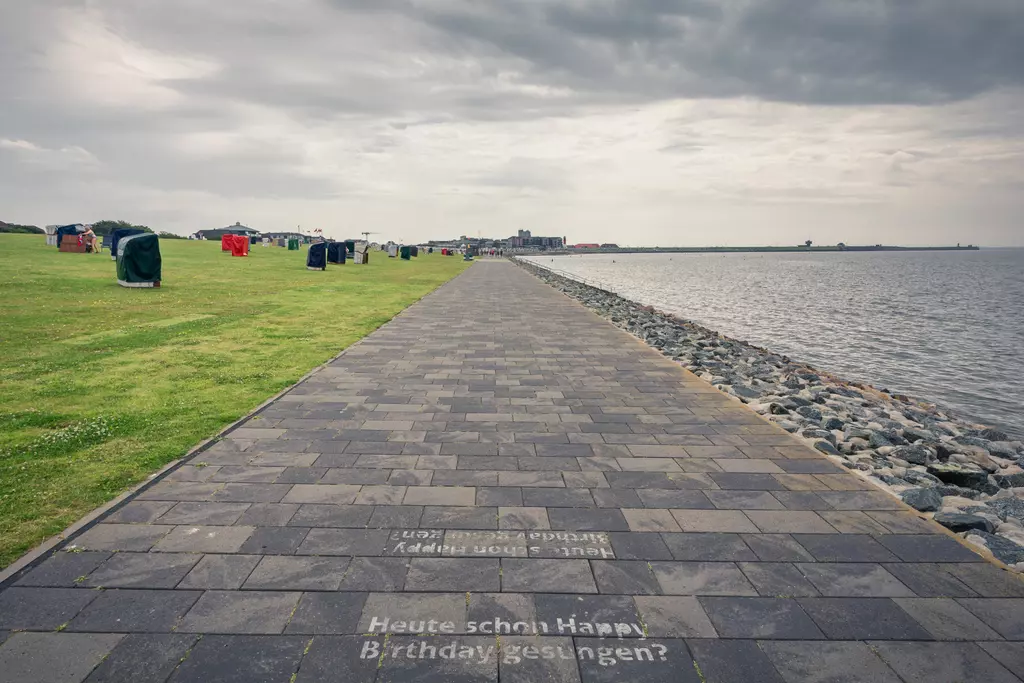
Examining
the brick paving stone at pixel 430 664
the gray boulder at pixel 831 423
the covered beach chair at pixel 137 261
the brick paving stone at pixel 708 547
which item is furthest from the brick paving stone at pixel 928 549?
the covered beach chair at pixel 137 261

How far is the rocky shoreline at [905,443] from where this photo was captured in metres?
5.38

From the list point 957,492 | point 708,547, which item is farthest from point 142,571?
point 957,492

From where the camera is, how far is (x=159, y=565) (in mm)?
4215

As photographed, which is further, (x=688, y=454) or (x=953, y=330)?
(x=953, y=330)

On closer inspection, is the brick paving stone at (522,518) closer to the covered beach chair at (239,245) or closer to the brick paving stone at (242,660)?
the brick paving stone at (242,660)

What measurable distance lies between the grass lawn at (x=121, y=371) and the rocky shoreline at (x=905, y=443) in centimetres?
795

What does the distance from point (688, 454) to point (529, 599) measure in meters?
3.53

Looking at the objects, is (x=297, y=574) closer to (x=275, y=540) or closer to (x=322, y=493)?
(x=275, y=540)

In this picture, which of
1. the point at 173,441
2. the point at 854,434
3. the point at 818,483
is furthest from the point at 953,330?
the point at 173,441

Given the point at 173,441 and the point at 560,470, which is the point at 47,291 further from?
the point at 560,470

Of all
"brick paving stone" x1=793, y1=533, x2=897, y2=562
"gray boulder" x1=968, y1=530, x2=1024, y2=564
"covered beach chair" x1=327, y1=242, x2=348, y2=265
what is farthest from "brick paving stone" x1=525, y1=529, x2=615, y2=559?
"covered beach chair" x1=327, y1=242, x2=348, y2=265

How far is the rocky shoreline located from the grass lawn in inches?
313

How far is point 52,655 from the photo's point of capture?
3273 millimetres

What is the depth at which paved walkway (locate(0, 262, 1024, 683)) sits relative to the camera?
10.9ft
